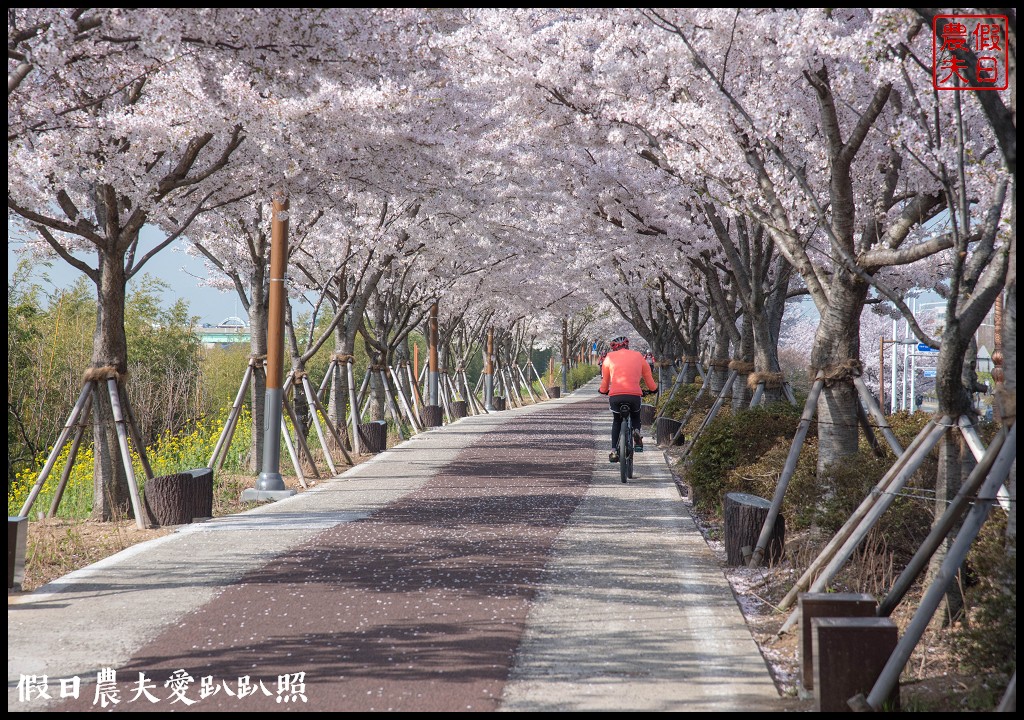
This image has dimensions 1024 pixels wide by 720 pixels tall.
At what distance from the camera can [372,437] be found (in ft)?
65.9

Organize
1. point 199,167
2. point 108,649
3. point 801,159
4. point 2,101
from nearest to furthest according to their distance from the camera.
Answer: point 108,649, point 2,101, point 199,167, point 801,159

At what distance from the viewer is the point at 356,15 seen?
396 inches

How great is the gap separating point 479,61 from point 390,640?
1056 centimetres

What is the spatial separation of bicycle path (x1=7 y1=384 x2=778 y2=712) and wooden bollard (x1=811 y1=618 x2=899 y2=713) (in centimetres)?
40

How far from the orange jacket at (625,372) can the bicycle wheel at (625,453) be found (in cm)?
53

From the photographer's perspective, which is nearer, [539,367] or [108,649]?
[108,649]

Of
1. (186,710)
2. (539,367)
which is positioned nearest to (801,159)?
(186,710)

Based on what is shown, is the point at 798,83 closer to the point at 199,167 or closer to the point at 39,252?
the point at 199,167

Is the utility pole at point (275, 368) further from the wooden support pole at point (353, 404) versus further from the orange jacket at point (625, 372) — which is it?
the wooden support pole at point (353, 404)

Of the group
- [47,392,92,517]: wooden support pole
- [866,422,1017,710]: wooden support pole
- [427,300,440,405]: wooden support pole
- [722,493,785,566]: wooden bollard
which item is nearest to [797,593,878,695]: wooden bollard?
[866,422,1017,710]: wooden support pole

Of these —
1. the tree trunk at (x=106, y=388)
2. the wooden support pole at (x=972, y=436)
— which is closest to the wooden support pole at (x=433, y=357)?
the tree trunk at (x=106, y=388)

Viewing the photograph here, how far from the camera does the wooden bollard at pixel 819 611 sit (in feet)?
17.4

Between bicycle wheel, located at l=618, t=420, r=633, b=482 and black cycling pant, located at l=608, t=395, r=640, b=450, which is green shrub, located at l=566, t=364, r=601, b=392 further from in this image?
bicycle wheel, located at l=618, t=420, r=633, b=482

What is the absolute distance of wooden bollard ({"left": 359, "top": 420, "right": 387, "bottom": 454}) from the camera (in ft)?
65.4
